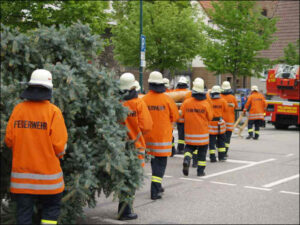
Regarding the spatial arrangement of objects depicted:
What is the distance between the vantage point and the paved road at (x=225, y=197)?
24.0 feet

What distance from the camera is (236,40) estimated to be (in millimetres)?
26891

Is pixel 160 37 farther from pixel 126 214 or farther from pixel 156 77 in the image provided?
pixel 126 214

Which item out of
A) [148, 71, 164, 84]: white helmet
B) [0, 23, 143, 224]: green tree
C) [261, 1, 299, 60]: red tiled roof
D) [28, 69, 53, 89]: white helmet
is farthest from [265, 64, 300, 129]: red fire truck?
[28, 69, 53, 89]: white helmet

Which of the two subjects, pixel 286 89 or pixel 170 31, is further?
pixel 170 31

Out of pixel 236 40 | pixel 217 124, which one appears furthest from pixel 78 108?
pixel 236 40

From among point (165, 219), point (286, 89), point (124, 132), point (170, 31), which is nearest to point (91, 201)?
point (124, 132)

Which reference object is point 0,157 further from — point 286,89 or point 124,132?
point 286,89

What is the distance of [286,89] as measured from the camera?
2341 cm

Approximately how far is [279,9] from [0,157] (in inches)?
1486

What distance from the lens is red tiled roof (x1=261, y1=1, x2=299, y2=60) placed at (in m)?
38.2

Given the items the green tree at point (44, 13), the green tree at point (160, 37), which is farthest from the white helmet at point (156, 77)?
the green tree at point (160, 37)

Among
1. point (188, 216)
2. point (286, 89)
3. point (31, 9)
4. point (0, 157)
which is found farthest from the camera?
point (286, 89)

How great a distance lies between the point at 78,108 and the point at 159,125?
279 cm

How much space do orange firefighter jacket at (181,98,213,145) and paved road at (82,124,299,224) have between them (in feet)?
2.82
